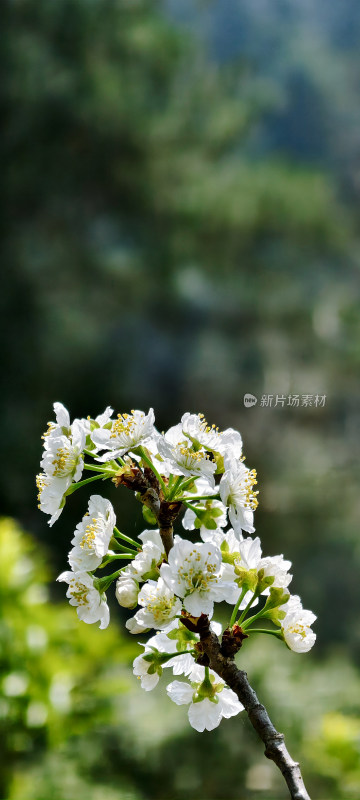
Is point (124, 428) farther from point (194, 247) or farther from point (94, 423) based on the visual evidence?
point (194, 247)

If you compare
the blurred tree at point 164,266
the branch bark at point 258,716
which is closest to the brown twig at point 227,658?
the branch bark at point 258,716

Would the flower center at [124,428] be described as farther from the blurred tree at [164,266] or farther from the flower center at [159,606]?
the blurred tree at [164,266]

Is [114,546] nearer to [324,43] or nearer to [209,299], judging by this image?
[209,299]

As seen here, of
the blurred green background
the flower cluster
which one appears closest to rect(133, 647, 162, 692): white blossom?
the flower cluster

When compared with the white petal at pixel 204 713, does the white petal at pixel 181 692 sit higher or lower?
higher

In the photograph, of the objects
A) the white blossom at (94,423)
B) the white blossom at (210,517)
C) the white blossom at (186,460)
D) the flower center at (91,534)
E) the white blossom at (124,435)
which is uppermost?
the white blossom at (94,423)

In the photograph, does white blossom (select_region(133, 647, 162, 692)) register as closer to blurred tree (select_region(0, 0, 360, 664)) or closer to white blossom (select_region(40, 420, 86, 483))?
white blossom (select_region(40, 420, 86, 483))
